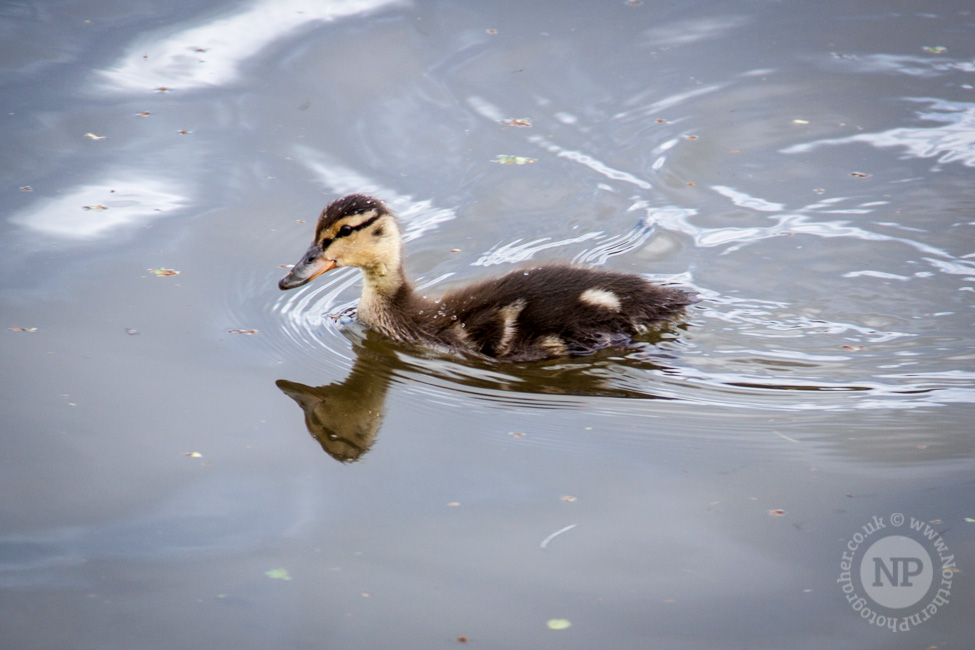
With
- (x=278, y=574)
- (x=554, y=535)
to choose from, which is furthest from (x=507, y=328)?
(x=278, y=574)

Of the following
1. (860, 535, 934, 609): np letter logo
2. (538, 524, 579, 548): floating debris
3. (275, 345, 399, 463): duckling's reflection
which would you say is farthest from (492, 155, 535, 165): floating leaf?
(860, 535, 934, 609): np letter logo

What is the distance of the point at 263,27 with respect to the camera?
745 centimetres

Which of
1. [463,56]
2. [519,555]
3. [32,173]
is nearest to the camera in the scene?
[519,555]

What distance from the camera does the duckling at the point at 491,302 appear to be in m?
4.53

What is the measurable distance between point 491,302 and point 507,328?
0.16m

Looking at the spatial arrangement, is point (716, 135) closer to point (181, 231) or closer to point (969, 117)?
point (969, 117)

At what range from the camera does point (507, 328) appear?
4520 mm

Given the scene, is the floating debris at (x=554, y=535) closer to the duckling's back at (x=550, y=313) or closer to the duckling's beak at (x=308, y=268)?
the duckling's back at (x=550, y=313)

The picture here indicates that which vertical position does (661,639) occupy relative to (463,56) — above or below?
below

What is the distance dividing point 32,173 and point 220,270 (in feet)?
4.92

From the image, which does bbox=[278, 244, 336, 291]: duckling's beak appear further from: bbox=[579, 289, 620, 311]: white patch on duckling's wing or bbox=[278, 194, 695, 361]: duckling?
bbox=[579, 289, 620, 311]: white patch on duckling's wing

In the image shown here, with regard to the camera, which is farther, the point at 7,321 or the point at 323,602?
the point at 7,321

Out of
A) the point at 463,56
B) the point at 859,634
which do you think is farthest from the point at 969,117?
the point at 859,634

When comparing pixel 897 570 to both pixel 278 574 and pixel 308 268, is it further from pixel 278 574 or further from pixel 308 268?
pixel 308 268
